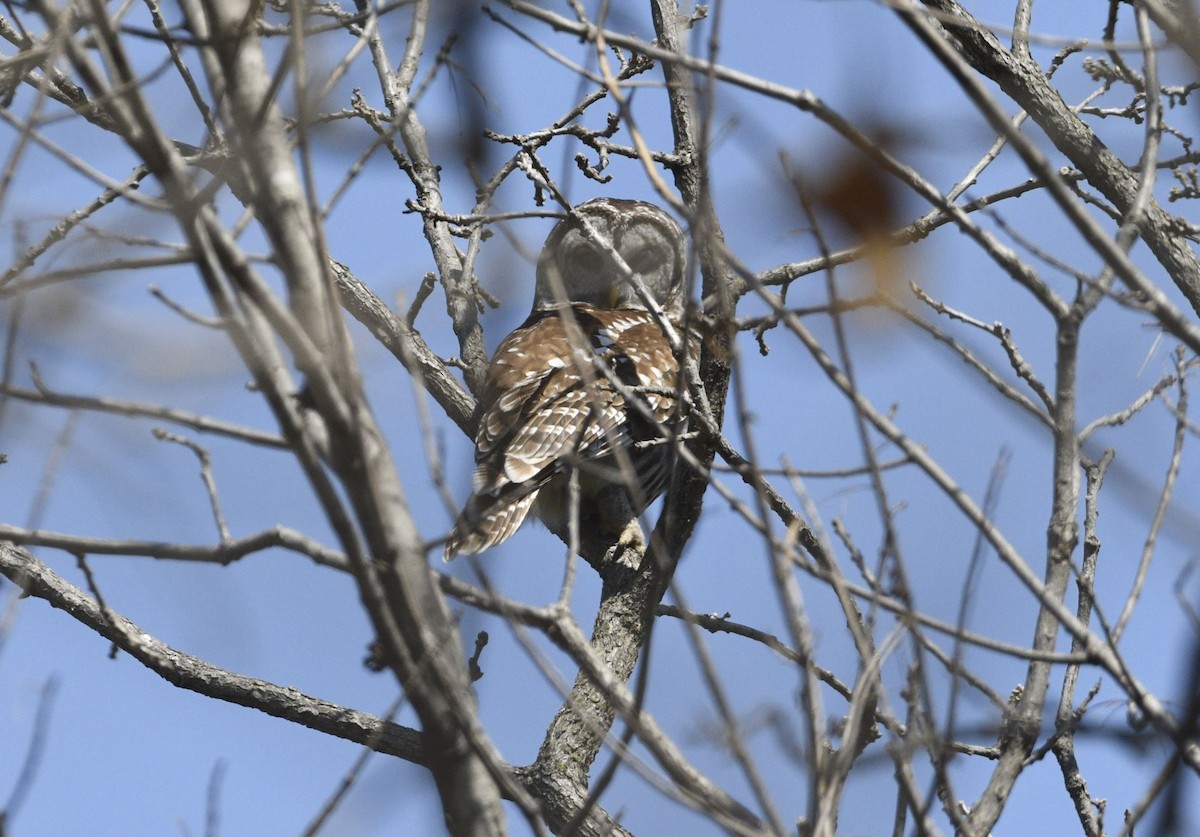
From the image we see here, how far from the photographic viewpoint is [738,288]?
3973 millimetres

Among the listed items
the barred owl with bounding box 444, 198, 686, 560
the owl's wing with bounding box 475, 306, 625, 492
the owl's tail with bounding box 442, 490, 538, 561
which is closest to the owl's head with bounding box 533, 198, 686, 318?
the barred owl with bounding box 444, 198, 686, 560

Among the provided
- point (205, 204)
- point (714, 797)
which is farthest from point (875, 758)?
point (205, 204)

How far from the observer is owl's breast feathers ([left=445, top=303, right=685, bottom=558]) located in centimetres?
526

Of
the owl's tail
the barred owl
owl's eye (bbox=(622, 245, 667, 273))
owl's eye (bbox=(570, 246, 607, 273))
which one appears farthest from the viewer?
owl's eye (bbox=(622, 245, 667, 273))

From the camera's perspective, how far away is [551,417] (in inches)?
216

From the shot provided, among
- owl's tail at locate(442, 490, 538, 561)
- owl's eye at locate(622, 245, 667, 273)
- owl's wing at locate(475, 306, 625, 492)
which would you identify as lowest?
owl's tail at locate(442, 490, 538, 561)

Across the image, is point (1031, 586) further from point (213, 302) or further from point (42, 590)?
point (42, 590)

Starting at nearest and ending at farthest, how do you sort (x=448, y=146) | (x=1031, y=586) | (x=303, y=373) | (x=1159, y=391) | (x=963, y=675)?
(x=303, y=373) < (x=1031, y=586) < (x=963, y=675) < (x=1159, y=391) < (x=448, y=146)

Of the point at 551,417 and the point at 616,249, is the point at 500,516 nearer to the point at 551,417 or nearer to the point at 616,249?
the point at 551,417

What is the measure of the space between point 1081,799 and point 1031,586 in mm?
1544

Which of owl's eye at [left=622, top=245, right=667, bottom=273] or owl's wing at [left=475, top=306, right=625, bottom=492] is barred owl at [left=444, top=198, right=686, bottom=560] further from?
owl's eye at [left=622, top=245, right=667, bottom=273]

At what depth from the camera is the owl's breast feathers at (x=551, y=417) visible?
526cm

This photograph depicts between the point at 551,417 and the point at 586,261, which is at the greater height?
the point at 586,261

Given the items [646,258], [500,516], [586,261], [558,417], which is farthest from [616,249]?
[500,516]
